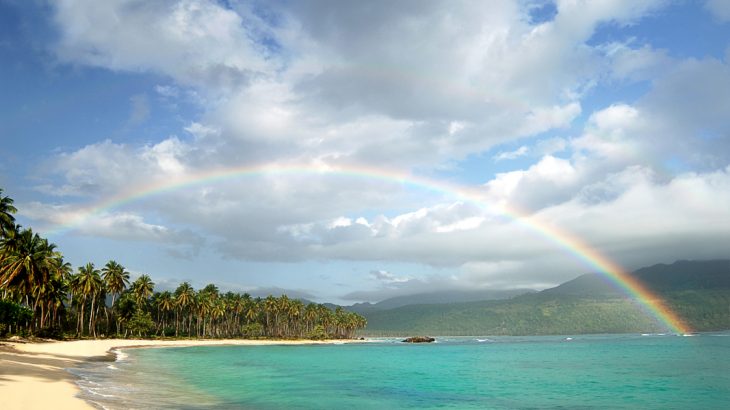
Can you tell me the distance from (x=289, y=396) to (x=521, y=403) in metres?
18.5

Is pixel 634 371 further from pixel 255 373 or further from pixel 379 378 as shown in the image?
pixel 255 373

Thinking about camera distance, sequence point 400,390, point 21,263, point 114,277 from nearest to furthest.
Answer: point 400,390 → point 21,263 → point 114,277

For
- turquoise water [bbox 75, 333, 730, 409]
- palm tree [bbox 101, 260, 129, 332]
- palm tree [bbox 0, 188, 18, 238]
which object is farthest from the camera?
palm tree [bbox 101, 260, 129, 332]

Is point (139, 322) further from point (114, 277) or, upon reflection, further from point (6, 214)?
point (6, 214)

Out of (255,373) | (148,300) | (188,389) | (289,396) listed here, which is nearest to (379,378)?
(255,373)

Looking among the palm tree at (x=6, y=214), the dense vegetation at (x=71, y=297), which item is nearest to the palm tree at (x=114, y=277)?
the dense vegetation at (x=71, y=297)

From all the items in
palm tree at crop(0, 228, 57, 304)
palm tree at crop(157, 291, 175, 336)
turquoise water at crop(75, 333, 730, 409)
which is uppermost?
palm tree at crop(0, 228, 57, 304)

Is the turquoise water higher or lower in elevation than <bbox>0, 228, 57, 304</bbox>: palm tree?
lower

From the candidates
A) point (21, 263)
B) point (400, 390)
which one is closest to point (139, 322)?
point (21, 263)

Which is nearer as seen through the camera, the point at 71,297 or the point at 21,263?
the point at 21,263

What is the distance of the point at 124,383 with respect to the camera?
41500 millimetres

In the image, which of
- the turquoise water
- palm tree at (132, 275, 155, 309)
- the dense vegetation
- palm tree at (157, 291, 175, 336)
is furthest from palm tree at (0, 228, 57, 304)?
palm tree at (157, 291, 175, 336)

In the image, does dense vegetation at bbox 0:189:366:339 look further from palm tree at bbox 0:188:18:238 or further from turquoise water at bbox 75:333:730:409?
turquoise water at bbox 75:333:730:409

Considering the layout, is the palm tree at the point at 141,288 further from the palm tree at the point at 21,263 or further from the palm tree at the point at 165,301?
the palm tree at the point at 21,263
